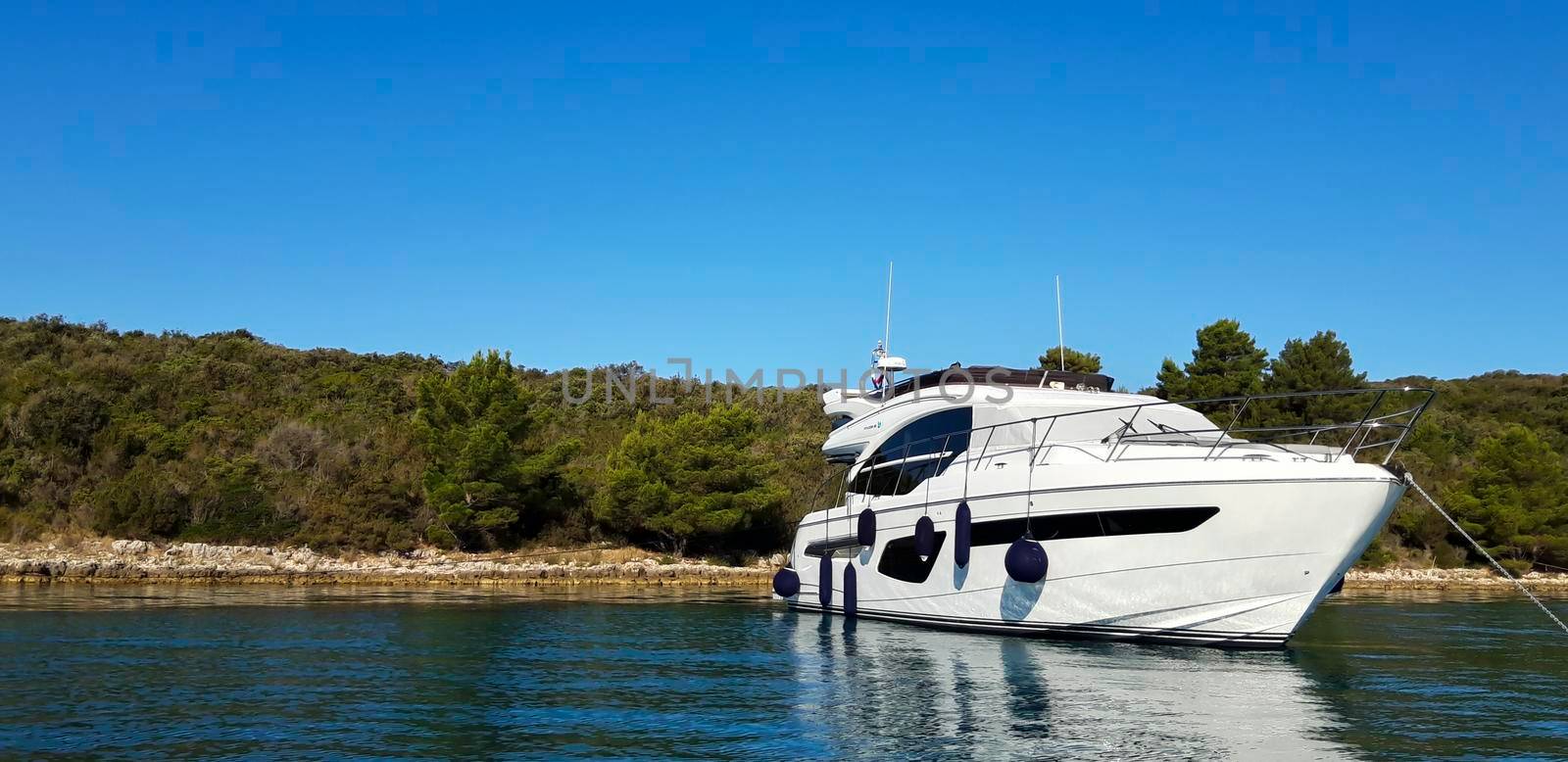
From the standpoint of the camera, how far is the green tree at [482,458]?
37.8 metres

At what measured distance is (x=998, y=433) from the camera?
18.2 metres

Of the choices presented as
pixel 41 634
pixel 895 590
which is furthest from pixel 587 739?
pixel 41 634

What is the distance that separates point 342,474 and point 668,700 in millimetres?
31867

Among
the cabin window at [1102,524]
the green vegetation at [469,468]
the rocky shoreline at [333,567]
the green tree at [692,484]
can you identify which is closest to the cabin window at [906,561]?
the cabin window at [1102,524]

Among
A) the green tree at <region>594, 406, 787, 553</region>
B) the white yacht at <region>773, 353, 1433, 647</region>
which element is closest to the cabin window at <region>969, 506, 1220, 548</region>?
the white yacht at <region>773, 353, 1433, 647</region>

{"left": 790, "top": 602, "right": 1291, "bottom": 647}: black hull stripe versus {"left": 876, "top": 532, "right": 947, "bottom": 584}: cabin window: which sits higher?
{"left": 876, "top": 532, "right": 947, "bottom": 584}: cabin window

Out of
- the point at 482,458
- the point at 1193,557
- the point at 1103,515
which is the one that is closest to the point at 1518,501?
the point at 1193,557

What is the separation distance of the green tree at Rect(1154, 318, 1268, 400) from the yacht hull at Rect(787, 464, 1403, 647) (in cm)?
3229

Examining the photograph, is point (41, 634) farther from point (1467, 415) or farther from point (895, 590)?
point (1467, 415)

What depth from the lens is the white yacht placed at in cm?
1438

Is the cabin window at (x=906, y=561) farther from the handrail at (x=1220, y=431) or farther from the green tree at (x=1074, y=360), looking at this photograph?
the green tree at (x=1074, y=360)

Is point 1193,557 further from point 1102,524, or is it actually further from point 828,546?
point 828,546

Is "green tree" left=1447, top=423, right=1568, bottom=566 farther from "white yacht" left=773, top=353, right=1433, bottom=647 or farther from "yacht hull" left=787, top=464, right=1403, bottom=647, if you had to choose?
"yacht hull" left=787, top=464, right=1403, bottom=647

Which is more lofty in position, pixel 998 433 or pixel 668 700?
pixel 998 433
